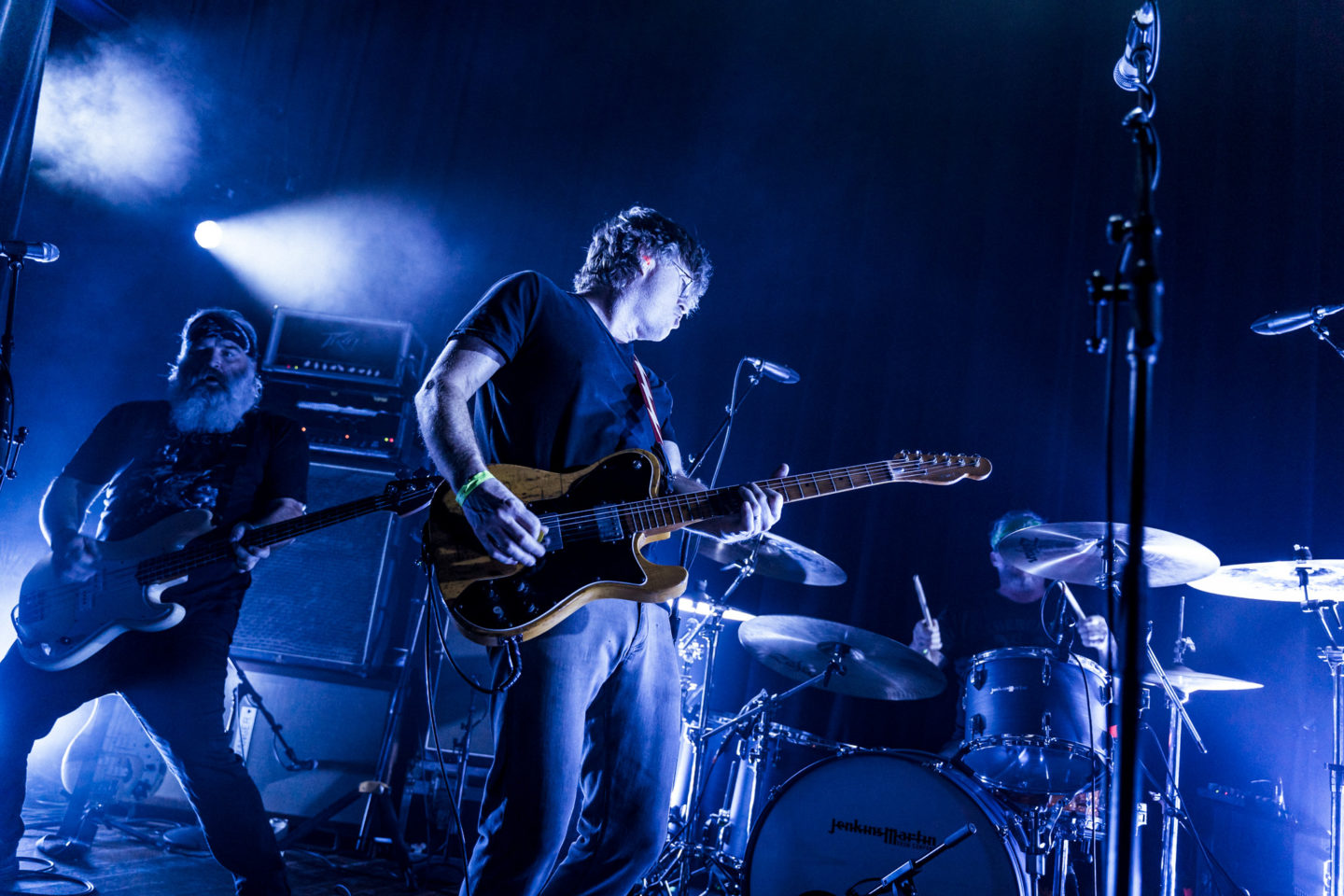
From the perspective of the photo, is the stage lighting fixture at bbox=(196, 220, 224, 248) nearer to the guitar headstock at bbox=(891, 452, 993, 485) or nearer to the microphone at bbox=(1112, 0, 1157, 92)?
the guitar headstock at bbox=(891, 452, 993, 485)

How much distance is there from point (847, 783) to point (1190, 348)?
12.2ft

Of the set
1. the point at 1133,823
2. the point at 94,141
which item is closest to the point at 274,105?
the point at 94,141

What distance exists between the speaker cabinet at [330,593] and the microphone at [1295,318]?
4310 millimetres

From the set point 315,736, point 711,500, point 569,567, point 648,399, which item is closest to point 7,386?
point 315,736

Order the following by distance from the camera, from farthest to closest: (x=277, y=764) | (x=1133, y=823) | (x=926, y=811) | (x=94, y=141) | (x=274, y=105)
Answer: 1. (x=274, y=105)
2. (x=94, y=141)
3. (x=277, y=764)
4. (x=926, y=811)
5. (x=1133, y=823)

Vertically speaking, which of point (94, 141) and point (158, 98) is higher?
point (158, 98)

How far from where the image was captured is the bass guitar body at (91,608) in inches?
126

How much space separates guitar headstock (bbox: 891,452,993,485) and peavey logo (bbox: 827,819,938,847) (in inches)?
65.8

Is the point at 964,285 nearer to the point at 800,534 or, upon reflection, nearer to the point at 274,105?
the point at 800,534

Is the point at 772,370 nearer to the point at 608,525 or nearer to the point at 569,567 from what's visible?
the point at 608,525

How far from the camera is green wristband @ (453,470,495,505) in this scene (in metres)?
2.09

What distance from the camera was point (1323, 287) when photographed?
5.48 m

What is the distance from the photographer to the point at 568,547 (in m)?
2.21

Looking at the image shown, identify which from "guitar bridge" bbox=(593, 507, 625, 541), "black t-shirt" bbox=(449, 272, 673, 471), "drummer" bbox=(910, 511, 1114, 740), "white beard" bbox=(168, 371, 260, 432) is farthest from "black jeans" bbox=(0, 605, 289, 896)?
"drummer" bbox=(910, 511, 1114, 740)
